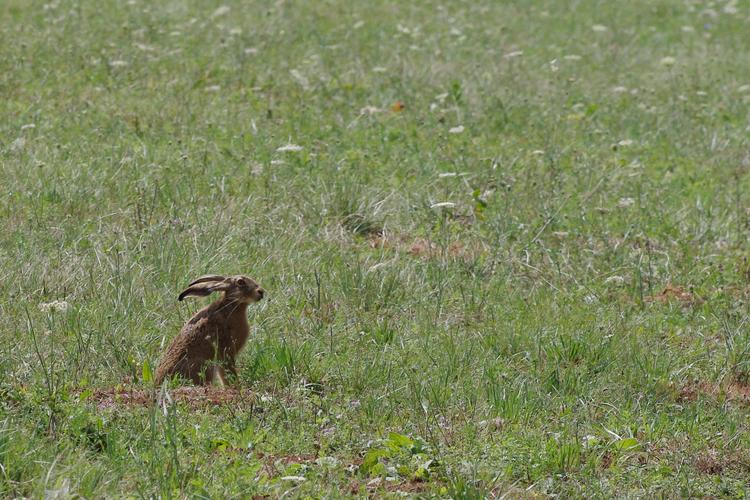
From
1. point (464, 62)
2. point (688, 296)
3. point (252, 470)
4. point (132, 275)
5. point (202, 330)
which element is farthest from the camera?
point (464, 62)

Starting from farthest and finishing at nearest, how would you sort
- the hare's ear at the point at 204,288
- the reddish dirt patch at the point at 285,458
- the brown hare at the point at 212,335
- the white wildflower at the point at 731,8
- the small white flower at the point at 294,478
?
the white wildflower at the point at 731,8
the hare's ear at the point at 204,288
the brown hare at the point at 212,335
the reddish dirt patch at the point at 285,458
the small white flower at the point at 294,478

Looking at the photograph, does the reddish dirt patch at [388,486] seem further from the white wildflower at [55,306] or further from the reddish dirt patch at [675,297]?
the reddish dirt patch at [675,297]

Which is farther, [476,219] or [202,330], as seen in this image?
[476,219]

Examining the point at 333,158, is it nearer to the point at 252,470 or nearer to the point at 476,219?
the point at 476,219

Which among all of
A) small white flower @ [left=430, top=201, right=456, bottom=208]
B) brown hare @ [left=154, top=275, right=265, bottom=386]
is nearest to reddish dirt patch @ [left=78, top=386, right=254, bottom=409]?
brown hare @ [left=154, top=275, right=265, bottom=386]

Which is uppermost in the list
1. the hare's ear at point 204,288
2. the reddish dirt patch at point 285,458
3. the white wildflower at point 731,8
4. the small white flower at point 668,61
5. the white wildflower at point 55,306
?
the hare's ear at point 204,288

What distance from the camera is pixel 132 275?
6676mm

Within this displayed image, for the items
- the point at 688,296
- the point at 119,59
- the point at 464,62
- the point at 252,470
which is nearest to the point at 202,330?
the point at 252,470

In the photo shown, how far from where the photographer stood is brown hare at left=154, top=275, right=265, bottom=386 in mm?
5809

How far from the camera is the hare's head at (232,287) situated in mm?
5957

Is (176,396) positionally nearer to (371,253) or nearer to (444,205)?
(371,253)

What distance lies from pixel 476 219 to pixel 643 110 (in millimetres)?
3511

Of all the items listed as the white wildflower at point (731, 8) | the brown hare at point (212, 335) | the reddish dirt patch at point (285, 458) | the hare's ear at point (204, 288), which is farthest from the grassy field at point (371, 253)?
the white wildflower at point (731, 8)

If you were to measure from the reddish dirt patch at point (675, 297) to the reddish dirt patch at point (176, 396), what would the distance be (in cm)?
301
